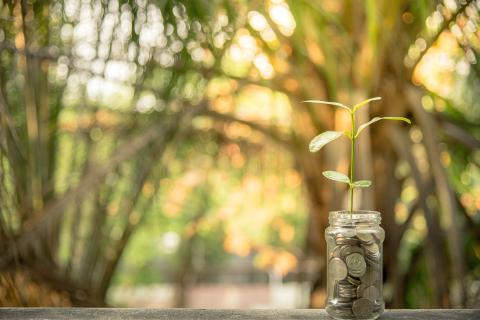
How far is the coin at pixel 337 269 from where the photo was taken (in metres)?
0.78

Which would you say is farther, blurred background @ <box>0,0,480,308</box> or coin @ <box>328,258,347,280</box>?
blurred background @ <box>0,0,480,308</box>

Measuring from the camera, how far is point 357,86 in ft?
5.71

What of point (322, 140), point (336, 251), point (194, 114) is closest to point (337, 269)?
point (336, 251)

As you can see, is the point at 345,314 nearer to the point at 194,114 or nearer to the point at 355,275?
the point at 355,275

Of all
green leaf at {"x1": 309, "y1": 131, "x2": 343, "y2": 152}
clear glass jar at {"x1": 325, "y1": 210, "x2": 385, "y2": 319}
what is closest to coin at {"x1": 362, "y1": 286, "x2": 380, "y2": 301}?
clear glass jar at {"x1": 325, "y1": 210, "x2": 385, "y2": 319}

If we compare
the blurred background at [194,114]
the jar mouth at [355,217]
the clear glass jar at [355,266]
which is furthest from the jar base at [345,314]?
the blurred background at [194,114]

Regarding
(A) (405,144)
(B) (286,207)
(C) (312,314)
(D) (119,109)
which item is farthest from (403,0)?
(B) (286,207)

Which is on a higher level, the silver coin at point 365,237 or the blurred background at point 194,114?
the blurred background at point 194,114

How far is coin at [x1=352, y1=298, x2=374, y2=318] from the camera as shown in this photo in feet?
2.57

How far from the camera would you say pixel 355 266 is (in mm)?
769

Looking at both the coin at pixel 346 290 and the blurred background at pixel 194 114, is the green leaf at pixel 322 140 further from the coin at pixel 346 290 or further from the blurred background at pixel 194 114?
the blurred background at pixel 194 114

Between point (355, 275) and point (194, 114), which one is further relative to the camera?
point (194, 114)

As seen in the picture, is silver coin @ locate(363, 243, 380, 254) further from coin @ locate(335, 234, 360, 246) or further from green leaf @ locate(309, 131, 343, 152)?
green leaf @ locate(309, 131, 343, 152)

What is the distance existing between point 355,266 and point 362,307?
→ 2.3 inches
